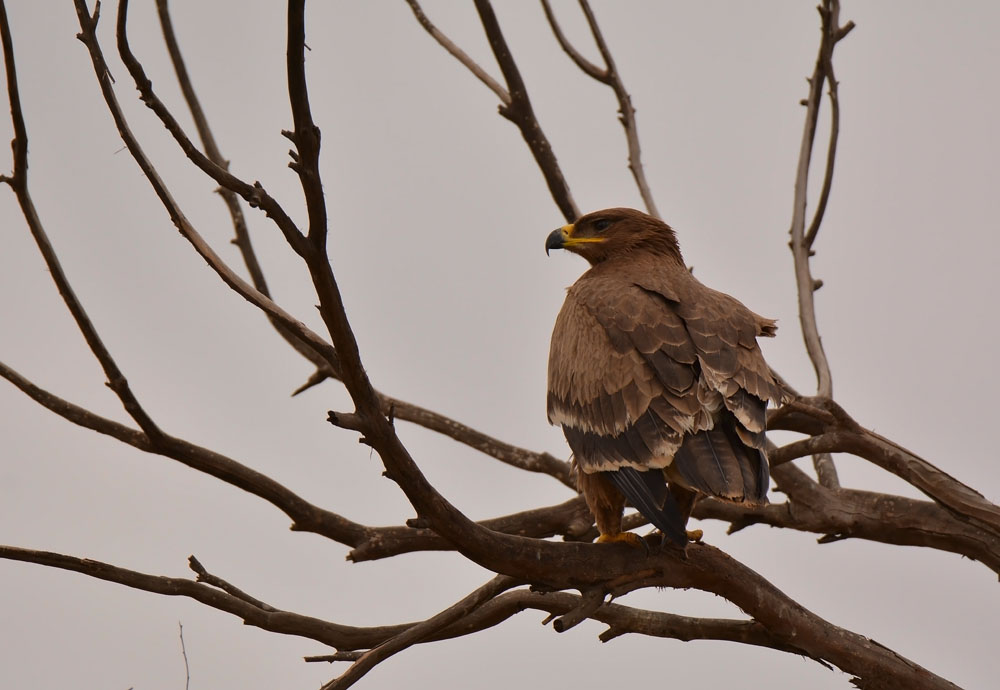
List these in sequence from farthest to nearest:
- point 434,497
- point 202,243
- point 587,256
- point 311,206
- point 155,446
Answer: point 587,256
point 155,446
point 202,243
point 434,497
point 311,206

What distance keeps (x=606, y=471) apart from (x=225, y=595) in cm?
158

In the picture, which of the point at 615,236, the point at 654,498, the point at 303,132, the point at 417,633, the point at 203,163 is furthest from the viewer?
the point at 615,236

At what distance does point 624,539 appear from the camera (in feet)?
13.8

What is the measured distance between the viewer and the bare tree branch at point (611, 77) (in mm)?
6758

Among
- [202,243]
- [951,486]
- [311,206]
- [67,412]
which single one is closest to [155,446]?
[67,412]

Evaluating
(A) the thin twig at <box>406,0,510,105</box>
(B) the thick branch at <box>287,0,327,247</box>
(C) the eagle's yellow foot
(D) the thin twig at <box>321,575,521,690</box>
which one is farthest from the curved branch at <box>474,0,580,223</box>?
(B) the thick branch at <box>287,0,327,247</box>

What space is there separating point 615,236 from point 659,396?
5.80 feet

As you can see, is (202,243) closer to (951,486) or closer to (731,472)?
(731,472)

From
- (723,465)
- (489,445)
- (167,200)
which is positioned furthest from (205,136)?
(723,465)

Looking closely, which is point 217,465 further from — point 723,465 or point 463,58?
point 463,58

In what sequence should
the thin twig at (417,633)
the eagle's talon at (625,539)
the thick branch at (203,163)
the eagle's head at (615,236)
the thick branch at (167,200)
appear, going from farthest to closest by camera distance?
the eagle's head at (615,236) → the eagle's talon at (625,539) → the thin twig at (417,633) → the thick branch at (167,200) → the thick branch at (203,163)

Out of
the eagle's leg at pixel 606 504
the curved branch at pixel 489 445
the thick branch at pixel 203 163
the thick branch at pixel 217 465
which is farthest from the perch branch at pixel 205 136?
the thick branch at pixel 203 163

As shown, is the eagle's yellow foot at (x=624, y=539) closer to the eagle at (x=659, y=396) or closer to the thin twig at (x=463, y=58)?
the eagle at (x=659, y=396)

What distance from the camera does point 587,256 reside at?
5.83 metres
